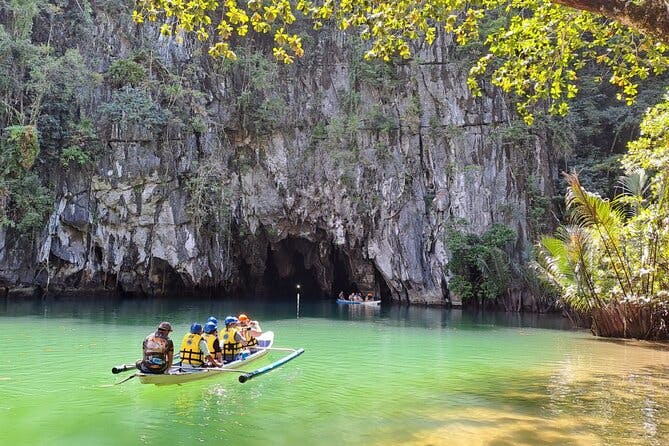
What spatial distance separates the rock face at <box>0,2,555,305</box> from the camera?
892 inches

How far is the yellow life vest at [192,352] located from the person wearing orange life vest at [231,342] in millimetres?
833

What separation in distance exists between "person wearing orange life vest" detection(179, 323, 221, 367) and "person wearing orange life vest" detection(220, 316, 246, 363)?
661 mm

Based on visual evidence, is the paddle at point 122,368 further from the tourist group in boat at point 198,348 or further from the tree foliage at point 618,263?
the tree foliage at point 618,263

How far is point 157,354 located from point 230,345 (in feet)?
5.62

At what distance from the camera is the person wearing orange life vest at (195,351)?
24.0 feet

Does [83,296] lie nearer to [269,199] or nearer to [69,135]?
[69,135]

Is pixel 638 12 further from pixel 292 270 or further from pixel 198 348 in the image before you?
pixel 292 270

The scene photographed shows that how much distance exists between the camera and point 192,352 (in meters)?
7.33

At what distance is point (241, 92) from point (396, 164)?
7.47 m

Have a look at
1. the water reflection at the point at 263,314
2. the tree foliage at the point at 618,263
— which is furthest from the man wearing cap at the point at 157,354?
the tree foliage at the point at 618,263

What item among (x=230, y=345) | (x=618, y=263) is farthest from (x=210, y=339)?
(x=618, y=263)

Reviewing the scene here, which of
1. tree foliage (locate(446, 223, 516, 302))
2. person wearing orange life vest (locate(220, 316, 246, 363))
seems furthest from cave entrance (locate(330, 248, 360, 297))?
person wearing orange life vest (locate(220, 316, 246, 363))

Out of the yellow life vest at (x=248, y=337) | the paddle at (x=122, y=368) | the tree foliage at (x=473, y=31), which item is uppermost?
the tree foliage at (x=473, y=31)

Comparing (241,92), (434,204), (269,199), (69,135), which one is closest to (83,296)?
(69,135)
